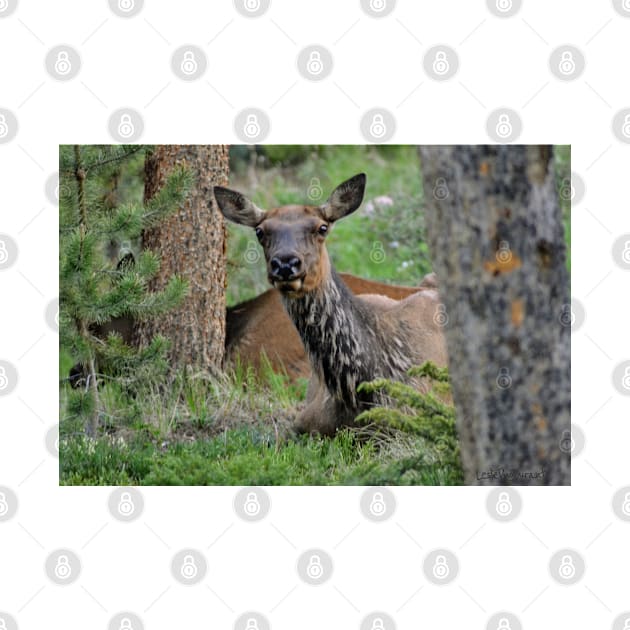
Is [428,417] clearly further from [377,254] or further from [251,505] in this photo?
[377,254]

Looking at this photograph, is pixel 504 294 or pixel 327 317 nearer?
pixel 504 294

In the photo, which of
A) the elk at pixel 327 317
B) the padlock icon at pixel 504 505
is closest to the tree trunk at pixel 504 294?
the padlock icon at pixel 504 505

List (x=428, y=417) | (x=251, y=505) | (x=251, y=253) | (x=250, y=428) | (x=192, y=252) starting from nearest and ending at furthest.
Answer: (x=428, y=417), (x=251, y=505), (x=250, y=428), (x=192, y=252), (x=251, y=253)

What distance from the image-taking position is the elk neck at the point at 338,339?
773cm

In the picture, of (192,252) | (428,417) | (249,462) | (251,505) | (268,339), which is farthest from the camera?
(268,339)

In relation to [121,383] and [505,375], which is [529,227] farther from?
[121,383]

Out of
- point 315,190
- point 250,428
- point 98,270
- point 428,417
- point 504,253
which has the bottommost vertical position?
point 250,428

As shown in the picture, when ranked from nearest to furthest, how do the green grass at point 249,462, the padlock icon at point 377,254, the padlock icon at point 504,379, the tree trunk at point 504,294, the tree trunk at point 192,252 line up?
the tree trunk at point 504,294
the padlock icon at point 504,379
the green grass at point 249,462
the tree trunk at point 192,252
the padlock icon at point 377,254

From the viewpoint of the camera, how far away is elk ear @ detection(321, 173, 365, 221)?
7.62 metres

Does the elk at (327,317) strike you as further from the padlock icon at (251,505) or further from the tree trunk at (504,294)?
the tree trunk at (504,294)

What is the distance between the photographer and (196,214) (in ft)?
29.7

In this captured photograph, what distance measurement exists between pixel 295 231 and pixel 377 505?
203 cm

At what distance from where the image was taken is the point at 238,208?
7789mm

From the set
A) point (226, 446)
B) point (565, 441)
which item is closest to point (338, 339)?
point (226, 446)
